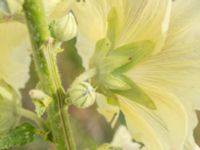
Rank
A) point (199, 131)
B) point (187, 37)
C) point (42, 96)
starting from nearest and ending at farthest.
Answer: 1. point (42, 96)
2. point (187, 37)
3. point (199, 131)

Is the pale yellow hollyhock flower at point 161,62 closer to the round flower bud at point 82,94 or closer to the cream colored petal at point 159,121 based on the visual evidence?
the cream colored petal at point 159,121

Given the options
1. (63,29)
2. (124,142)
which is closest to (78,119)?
(124,142)

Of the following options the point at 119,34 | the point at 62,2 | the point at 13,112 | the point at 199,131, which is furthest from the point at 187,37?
the point at 199,131

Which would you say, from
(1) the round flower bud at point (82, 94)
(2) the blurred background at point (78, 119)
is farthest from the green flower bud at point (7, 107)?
(2) the blurred background at point (78, 119)

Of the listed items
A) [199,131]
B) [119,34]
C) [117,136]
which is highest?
[119,34]

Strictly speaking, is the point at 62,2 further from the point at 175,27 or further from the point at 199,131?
the point at 199,131

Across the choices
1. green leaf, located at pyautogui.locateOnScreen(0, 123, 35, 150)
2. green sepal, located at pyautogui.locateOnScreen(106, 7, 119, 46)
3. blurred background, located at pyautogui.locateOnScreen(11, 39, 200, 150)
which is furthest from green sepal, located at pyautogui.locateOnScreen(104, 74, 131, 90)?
blurred background, located at pyautogui.locateOnScreen(11, 39, 200, 150)
